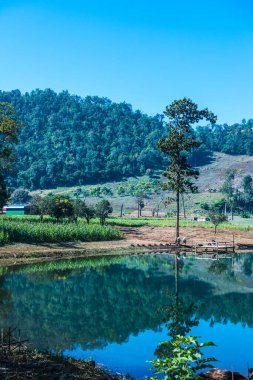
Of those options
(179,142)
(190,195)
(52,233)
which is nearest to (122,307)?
(52,233)

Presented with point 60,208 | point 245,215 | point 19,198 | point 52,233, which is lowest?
point 52,233

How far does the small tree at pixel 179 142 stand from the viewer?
53.8 metres

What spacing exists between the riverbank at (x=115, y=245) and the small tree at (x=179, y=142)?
22.6ft

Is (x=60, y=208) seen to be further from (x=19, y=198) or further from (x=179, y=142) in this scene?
(x=19, y=198)

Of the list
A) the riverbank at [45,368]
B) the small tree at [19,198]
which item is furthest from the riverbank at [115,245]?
the small tree at [19,198]

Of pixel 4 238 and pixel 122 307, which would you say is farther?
pixel 4 238

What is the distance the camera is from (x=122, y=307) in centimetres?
2212

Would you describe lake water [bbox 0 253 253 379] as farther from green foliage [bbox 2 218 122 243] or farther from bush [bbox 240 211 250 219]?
bush [bbox 240 211 250 219]

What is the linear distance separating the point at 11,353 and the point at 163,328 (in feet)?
27.1

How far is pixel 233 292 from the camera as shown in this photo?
86.7 ft

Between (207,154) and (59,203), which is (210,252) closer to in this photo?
(59,203)

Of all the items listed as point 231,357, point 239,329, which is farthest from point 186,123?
point 231,357

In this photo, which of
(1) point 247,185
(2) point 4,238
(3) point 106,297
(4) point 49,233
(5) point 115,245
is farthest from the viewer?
(1) point 247,185

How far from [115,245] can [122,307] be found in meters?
27.4
